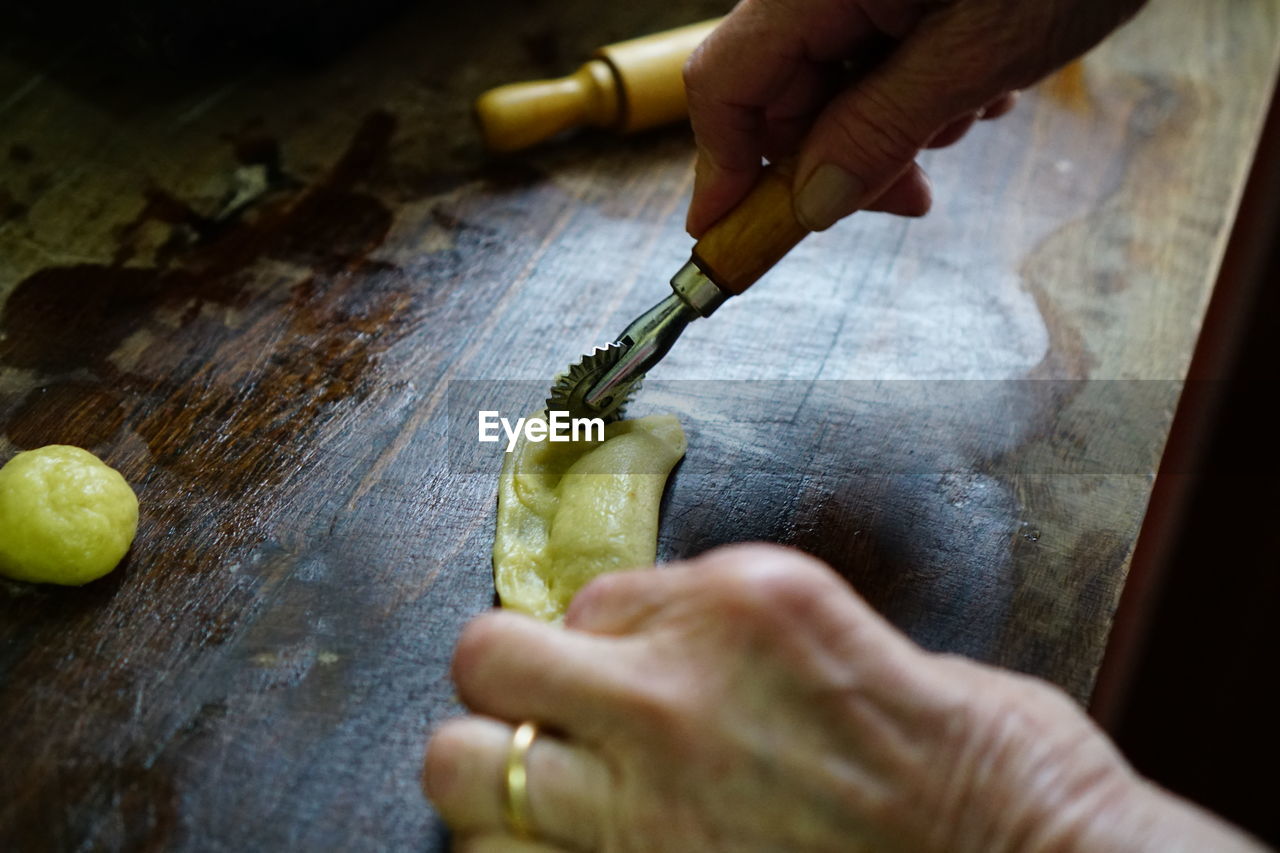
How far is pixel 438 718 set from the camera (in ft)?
4.31

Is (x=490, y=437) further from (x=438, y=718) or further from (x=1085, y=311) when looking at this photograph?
(x=1085, y=311)

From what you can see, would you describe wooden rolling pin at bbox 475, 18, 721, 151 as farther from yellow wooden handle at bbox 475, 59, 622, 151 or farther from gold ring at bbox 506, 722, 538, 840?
gold ring at bbox 506, 722, 538, 840

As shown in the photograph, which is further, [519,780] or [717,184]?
[717,184]

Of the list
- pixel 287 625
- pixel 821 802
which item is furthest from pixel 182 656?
pixel 821 802

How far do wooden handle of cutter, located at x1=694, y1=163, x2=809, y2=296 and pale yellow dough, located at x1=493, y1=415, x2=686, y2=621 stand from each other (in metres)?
0.27

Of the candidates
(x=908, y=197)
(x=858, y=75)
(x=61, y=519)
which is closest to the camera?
(x=61, y=519)

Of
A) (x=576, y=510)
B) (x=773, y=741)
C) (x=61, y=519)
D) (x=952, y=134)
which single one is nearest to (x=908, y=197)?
(x=952, y=134)

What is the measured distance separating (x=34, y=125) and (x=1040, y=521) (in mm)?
2009

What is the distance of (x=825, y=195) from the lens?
1.48 m

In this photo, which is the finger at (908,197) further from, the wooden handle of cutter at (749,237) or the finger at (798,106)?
the wooden handle of cutter at (749,237)

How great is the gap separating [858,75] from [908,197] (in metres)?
0.36

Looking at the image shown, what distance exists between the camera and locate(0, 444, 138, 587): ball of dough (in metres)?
1.36

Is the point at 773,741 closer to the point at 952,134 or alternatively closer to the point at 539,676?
the point at 539,676

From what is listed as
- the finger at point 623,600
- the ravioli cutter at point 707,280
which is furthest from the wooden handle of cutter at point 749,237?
the finger at point 623,600
